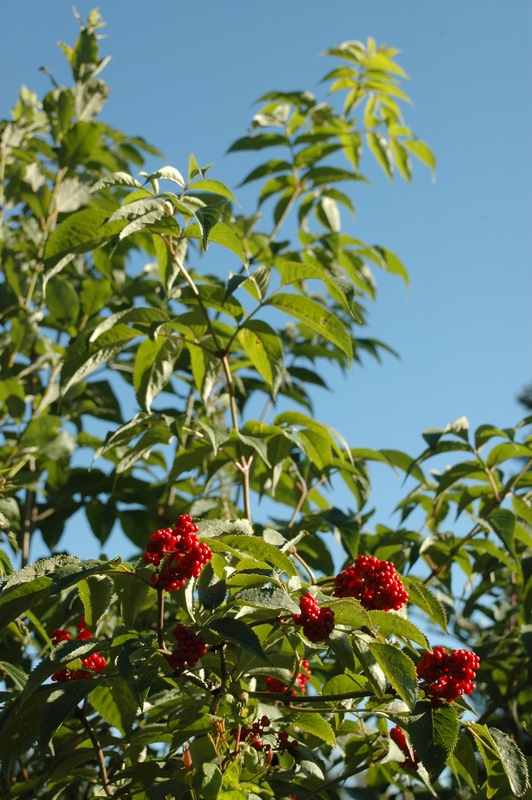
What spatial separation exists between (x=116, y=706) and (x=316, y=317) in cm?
98

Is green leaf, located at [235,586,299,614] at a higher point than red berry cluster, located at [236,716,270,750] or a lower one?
higher

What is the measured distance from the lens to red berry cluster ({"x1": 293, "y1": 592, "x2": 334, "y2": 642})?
51.8 inches

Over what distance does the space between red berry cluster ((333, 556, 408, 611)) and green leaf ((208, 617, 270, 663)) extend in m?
0.27

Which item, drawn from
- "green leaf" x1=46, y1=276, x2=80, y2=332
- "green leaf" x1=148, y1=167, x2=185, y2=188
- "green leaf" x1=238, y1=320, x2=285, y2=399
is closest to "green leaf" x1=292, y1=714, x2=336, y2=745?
"green leaf" x1=238, y1=320, x2=285, y2=399

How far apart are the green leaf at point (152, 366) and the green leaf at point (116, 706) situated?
712 millimetres

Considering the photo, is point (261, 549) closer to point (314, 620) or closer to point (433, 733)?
point (314, 620)

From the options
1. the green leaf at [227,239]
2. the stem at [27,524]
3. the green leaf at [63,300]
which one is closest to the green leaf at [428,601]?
the green leaf at [227,239]

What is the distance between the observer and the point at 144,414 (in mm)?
1943

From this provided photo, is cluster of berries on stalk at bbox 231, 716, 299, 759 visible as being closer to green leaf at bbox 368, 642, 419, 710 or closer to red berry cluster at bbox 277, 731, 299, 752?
red berry cluster at bbox 277, 731, 299, 752

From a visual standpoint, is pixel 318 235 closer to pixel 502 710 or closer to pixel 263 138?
pixel 263 138

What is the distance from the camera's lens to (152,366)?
6.82ft

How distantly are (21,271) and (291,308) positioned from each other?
4.49ft

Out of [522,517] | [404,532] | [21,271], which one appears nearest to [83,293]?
[21,271]

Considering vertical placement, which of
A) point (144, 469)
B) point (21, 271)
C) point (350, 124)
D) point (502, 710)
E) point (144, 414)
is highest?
point (350, 124)
